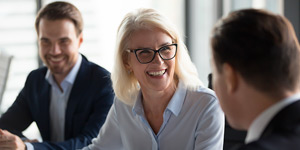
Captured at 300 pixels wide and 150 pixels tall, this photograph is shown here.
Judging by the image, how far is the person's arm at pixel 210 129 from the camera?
69.6 inches

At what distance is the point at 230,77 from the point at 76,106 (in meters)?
1.51

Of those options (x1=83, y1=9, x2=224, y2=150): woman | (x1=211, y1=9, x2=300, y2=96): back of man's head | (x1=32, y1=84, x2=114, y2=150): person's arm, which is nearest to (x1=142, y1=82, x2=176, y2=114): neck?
(x1=83, y1=9, x2=224, y2=150): woman

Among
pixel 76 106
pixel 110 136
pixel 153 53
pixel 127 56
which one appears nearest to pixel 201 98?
pixel 153 53

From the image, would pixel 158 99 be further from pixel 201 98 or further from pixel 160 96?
pixel 201 98

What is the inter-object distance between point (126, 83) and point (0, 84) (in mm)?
1183

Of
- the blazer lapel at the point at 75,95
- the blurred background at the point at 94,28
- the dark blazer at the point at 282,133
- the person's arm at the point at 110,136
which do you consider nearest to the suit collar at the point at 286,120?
the dark blazer at the point at 282,133

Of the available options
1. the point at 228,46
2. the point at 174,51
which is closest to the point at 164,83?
the point at 174,51

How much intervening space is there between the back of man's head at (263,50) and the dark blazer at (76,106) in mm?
1395

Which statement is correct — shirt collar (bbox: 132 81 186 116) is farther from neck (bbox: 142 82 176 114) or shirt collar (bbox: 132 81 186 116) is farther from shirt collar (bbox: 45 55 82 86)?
shirt collar (bbox: 45 55 82 86)

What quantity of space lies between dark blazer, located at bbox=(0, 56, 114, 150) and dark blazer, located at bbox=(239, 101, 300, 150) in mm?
1414

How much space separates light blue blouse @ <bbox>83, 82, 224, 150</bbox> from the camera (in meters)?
1.79

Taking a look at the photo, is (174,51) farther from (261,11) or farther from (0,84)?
(0,84)

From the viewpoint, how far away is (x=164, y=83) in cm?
185

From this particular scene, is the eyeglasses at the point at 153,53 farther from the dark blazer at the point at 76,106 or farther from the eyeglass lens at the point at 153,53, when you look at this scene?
the dark blazer at the point at 76,106
